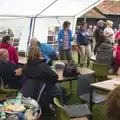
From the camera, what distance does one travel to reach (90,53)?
994 centimetres

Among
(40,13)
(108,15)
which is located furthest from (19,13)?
(108,15)

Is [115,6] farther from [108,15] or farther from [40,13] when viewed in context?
[40,13]

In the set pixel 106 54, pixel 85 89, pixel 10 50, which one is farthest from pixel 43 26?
pixel 85 89

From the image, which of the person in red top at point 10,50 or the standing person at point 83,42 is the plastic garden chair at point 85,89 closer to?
the person in red top at point 10,50

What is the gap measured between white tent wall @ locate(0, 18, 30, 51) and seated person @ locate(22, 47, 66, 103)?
4.52 m

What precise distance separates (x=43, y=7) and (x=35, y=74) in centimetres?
532

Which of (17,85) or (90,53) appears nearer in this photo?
(17,85)

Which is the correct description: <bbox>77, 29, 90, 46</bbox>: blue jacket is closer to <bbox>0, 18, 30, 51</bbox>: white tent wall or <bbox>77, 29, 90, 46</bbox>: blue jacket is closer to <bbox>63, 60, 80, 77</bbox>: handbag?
<bbox>0, 18, 30, 51</bbox>: white tent wall

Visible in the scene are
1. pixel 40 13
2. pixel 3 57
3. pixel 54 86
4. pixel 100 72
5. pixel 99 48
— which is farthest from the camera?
pixel 40 13

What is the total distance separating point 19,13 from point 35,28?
1.04m

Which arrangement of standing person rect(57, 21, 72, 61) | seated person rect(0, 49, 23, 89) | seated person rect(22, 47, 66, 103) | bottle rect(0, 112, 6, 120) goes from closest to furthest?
bottle rect(0, 112, 6, 120) < seated person rect(22, 47, 66, 103) < seated person rect(0, 49, 23, 89) < standing person rect(57, 21, 72, 61)

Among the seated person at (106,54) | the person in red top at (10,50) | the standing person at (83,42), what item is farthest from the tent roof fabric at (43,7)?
the seated person at (106,54)

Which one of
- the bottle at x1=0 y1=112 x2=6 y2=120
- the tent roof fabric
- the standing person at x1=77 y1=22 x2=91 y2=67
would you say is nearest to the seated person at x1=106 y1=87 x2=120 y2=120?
the bottle at x1=0 y1=112 x2=6 y2=120

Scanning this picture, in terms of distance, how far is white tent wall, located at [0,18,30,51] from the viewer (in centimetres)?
871
